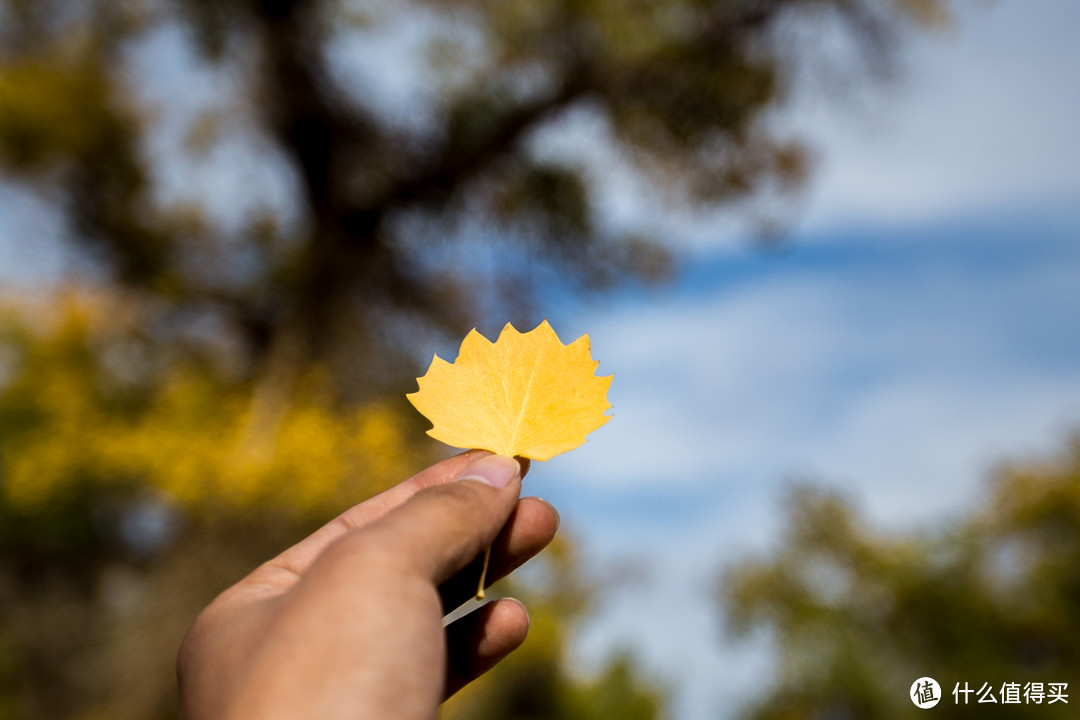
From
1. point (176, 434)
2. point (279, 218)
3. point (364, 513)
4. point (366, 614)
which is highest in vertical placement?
point (279, 218)

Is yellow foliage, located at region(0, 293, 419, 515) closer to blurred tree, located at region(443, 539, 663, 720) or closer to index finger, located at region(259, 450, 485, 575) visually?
blurred tree, located at region(443, 539, 663, 720)

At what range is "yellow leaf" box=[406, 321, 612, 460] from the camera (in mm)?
611

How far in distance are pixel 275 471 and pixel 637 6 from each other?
302 cm

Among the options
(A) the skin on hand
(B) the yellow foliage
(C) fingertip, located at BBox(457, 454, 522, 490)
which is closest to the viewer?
(A) the skin on hand

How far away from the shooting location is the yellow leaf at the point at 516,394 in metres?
0.61

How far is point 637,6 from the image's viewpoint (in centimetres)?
360

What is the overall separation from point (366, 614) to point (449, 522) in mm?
93

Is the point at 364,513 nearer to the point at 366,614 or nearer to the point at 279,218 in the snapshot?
the point at 366,614

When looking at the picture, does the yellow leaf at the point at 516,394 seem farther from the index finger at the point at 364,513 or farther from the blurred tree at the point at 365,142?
the blurred tree at the point at 365,142

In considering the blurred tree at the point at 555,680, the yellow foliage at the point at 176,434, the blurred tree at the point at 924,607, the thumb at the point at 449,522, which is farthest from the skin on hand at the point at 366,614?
the blurred tree at the point at 924,607

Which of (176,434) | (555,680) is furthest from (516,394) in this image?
(555,680)

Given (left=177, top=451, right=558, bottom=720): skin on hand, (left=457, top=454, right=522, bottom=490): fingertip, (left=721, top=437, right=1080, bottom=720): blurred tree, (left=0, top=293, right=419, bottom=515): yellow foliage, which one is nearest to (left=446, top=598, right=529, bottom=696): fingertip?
(left=177, top=451, right=558, bottom=720): skin on hand

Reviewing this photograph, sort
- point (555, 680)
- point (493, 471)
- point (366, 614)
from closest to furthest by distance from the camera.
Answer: point (366, 614) < point (493, 471) < point (555, 680)

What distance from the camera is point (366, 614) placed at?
465 mm
